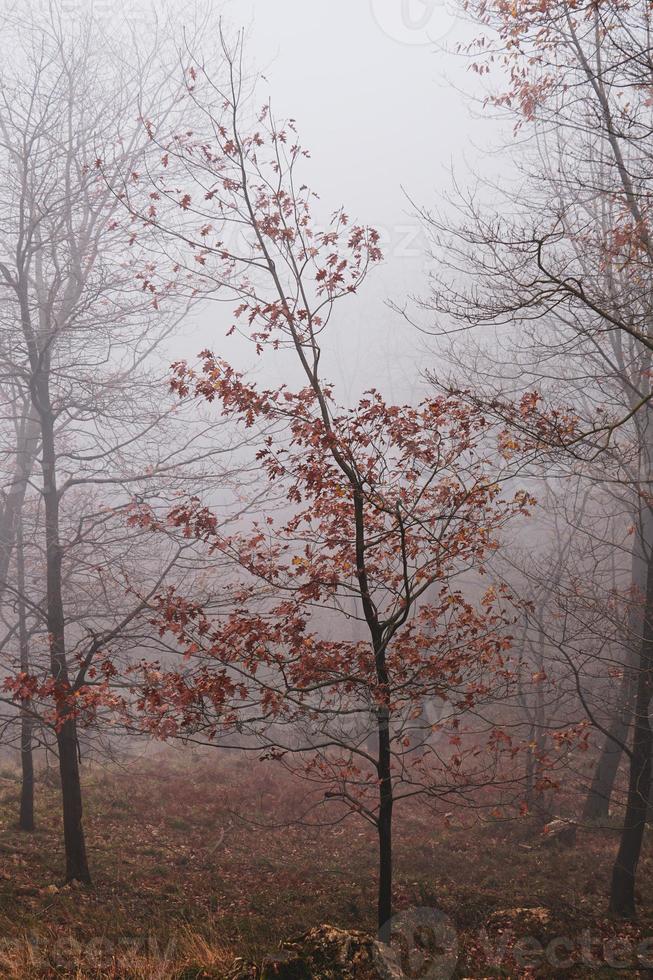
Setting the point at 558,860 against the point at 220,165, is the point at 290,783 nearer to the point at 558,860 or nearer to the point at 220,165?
the point at 558,860

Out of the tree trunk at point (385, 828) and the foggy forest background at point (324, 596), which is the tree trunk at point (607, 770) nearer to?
the foggy forest background at point (324, 596)

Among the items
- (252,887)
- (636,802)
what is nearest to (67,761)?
(252,887)

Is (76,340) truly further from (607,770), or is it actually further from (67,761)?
(607,770)

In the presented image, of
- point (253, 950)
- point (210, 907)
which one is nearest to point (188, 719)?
point (253, 950)

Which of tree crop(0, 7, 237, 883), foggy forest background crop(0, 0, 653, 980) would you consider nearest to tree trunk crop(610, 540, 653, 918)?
foggy forest background crop(0, 0, 653, 980)

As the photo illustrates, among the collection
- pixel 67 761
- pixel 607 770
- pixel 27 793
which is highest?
pixel 67 761

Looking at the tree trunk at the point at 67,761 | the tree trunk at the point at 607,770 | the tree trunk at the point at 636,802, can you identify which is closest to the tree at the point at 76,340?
the tree trunk at the point at 67,761

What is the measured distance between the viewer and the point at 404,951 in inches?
216

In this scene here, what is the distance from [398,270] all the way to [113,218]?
51275 millimetres

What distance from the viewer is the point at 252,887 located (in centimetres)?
842

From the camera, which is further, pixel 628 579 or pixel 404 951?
pixel 628 579

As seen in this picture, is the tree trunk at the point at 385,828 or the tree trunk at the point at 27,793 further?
the tree trunk at the point at 27,793

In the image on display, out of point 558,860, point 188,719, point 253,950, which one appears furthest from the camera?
point 558,860

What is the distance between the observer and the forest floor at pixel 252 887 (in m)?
5.68
